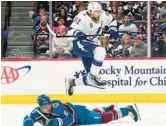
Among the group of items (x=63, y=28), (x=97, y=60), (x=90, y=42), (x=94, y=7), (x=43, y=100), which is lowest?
(x=43, y=100)

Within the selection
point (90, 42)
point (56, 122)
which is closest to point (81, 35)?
point (90, 42)

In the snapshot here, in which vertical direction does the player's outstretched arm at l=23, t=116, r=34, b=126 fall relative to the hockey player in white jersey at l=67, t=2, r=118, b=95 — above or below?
below

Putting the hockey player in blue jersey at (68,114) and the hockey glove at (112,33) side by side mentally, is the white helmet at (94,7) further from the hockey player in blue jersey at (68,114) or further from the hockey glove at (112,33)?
the hockey player in blue jersey at (68,114)

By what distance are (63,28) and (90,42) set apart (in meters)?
0.39

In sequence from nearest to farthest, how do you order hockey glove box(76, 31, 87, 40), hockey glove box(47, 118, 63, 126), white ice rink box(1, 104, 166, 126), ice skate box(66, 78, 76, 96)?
hockey glove box(47, 118, 63, 126) < white ice rink box(1, 104, 166, 126) < ice skate box(66, 78, 76, 96) < hockey glove box(76, 31, 87, 40)

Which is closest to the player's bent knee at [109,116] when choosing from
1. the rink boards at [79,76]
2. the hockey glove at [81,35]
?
the rink boards at [79,76]

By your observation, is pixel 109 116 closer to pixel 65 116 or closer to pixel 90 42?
pixel 65 116

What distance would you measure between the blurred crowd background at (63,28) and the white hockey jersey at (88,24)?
0.53 ft

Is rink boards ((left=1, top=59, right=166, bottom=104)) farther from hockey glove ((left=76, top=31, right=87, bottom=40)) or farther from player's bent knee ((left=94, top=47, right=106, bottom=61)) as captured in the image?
hockey glove ((left=76, top=31, right=87, bottom=40))

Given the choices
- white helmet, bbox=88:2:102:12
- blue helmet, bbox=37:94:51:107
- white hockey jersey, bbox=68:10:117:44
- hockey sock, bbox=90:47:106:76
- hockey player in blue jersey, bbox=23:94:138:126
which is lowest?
hockey player in blue jersey, bbox=23:94:138:126

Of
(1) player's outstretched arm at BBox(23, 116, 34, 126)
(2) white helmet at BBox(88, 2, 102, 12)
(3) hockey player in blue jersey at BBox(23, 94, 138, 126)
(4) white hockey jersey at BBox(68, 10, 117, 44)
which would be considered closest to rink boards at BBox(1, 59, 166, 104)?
(3) hockey player in blue jersey at BBox(23, 94, 138, 126)

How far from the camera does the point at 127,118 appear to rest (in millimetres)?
10812

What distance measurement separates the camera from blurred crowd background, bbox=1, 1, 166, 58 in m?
11.0

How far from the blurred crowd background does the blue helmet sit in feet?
1.78
